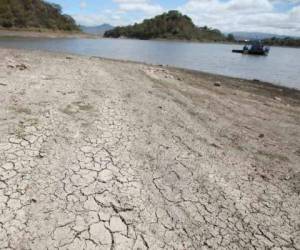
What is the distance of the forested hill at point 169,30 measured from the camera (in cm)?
13550

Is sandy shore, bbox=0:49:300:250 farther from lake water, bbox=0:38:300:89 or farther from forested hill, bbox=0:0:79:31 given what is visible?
forested hill, bbox=0:0:79:31

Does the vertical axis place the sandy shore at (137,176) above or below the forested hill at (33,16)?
below

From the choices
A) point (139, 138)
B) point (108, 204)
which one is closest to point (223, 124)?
point (139, 138)

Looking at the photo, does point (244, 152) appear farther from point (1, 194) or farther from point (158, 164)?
point (1, 194)

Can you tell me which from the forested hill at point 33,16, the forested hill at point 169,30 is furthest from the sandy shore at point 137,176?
the forested hill at point 169,30

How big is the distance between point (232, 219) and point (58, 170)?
2.31 metres

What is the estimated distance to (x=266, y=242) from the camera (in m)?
2.98

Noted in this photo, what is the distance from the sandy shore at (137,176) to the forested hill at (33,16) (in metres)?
77.9

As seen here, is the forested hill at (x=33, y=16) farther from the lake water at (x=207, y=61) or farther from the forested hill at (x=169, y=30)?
the forested hill at (x=169, y=30)

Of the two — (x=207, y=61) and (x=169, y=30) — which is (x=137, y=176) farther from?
(x=169, y=30)

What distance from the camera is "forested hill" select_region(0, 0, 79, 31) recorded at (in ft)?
241

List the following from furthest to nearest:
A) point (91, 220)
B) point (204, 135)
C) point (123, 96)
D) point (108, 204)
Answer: point (123, 96)
point (204, 135)
point (108, 204)
point (91, 220)

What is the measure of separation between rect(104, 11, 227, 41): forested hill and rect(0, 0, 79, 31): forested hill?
39.3m

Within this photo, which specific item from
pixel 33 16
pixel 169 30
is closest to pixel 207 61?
pixel 33 16
